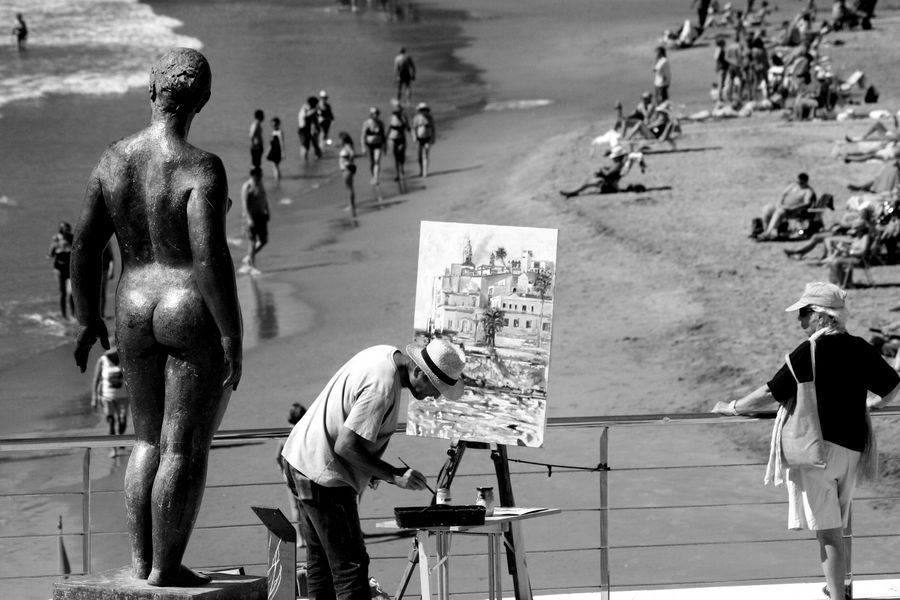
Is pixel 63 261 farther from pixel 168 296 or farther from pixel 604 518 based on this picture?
pixel 168 296

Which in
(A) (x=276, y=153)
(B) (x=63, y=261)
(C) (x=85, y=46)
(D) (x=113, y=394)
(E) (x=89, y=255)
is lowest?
(C) (x=85, y=46)

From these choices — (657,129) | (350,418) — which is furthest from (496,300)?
(657,129)

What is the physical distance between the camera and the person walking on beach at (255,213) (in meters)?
23.8

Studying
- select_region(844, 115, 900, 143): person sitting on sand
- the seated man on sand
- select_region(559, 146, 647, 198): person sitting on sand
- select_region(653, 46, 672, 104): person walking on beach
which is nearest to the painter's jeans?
the seated man on sand

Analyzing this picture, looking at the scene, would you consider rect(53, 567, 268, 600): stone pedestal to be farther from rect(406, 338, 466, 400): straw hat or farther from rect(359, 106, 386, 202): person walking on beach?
rect(359, 106, 386, 202): person walking on beach

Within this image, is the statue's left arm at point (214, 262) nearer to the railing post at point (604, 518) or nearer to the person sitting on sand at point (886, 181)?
the railing post at point (604, 518)

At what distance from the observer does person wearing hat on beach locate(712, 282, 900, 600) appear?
23.3 feet

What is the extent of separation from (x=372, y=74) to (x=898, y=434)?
32449 mm

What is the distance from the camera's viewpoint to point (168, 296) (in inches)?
230

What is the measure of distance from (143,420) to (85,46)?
51561 mm

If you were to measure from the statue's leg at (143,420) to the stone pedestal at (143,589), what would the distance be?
172mm

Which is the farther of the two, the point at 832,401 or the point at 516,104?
the point at 516,104

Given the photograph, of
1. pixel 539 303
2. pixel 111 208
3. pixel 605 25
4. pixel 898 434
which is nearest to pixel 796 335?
pixel 898 434

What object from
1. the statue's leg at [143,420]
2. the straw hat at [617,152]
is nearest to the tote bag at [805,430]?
the statue's leg at [143,420]
